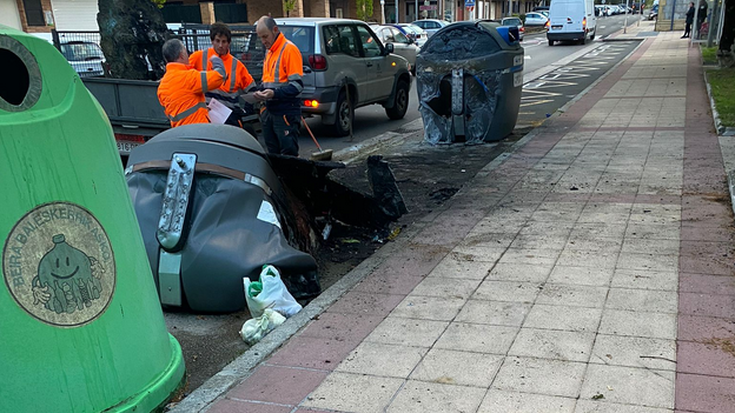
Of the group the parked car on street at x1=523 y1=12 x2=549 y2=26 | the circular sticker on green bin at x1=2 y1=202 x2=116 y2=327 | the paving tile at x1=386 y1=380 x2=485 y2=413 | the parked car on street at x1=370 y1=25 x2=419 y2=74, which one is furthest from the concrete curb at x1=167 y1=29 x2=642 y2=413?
the parked car on street at x1=523 y1=12 x2=549 y2=26

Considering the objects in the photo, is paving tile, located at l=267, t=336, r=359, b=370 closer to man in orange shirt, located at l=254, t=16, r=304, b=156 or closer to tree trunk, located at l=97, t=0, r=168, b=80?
man in orange shirt, located at l=254, t=16, r=304, b=156

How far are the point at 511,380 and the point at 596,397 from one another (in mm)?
404

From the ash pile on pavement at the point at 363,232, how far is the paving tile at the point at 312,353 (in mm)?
393

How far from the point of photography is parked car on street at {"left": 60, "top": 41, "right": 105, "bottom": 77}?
948 cm

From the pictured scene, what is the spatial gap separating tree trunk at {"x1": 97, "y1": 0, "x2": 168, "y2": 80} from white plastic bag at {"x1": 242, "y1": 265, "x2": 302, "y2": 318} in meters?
6.32

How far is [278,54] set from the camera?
659 centimetres

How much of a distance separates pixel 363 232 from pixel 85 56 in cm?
654

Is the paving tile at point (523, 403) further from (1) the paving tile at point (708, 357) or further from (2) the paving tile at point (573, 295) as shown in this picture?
(2) the paving tile at point (573, 295)

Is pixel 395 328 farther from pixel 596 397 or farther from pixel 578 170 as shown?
pixel 578 170

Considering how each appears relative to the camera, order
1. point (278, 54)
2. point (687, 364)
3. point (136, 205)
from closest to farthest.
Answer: point (687, 364) < point (136, 205) < point (278, 54)

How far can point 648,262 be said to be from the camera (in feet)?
15.2

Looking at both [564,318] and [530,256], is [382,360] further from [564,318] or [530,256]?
[530,256]

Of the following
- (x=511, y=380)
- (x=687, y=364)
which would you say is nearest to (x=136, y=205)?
(x=511, y=380)

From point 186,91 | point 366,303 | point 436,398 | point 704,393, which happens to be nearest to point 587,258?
point 366,303
